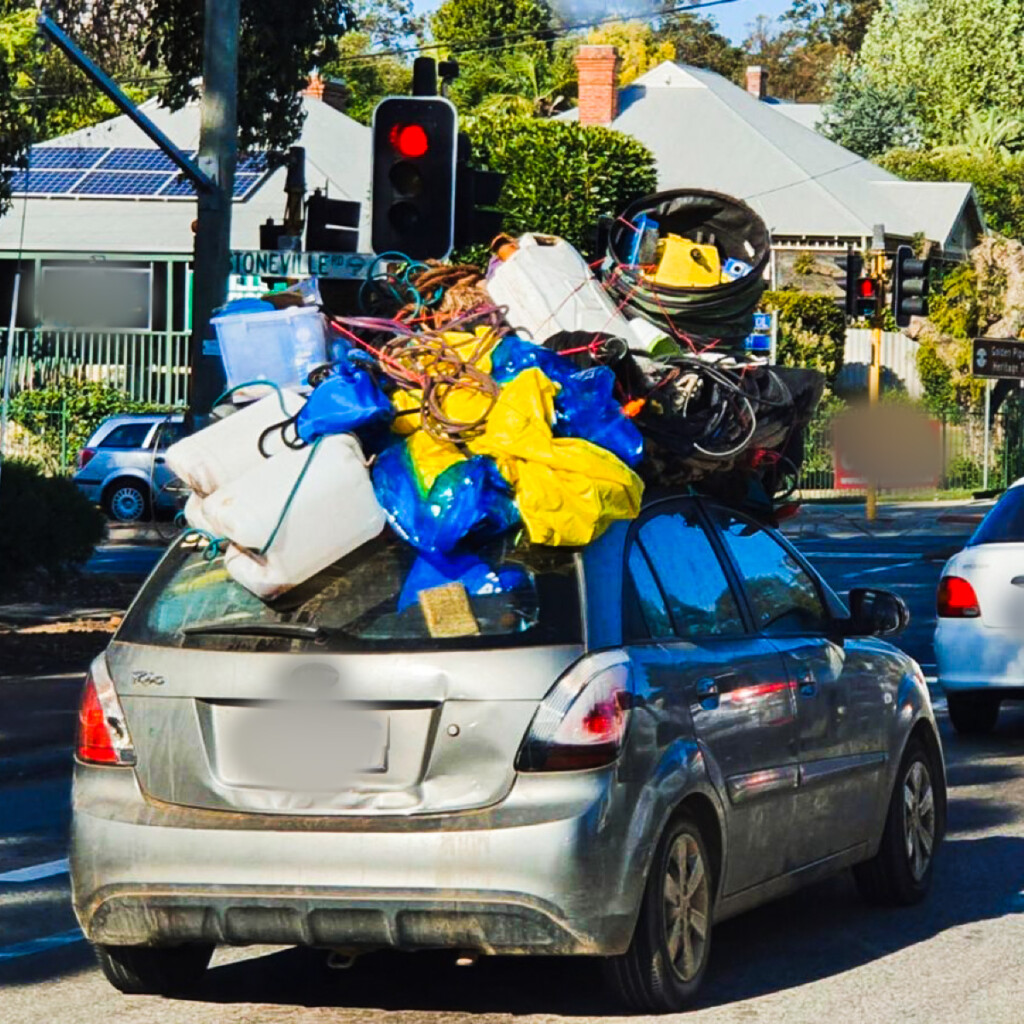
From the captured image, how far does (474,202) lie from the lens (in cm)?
1417

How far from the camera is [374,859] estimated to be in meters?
5.93

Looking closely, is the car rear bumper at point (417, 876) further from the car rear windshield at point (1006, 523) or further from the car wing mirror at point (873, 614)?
the car rear windshield at point (1006, 523)

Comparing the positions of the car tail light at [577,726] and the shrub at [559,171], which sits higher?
the shrub at [559,171]

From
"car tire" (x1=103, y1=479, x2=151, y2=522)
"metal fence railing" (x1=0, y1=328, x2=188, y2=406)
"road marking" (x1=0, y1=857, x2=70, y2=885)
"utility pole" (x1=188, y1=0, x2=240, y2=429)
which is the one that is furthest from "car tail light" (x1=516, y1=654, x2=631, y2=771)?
"metal fence railing" (x1=0, y1=328, x2=188, y2=406)

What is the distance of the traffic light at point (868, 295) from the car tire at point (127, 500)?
11691 mm

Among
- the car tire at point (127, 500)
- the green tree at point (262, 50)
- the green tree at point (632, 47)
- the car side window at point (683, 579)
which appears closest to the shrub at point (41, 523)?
the green tree at point (262, 50)

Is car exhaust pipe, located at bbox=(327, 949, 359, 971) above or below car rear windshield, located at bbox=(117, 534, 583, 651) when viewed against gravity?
below

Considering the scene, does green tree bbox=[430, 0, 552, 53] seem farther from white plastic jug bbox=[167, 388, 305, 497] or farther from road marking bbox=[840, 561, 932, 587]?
white plastic jug bbox=[167, 388, 305, 497]

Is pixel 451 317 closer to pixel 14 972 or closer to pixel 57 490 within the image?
pixel 14 972

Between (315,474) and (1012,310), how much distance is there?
168 ft

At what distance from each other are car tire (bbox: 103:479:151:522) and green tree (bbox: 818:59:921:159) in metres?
50.5

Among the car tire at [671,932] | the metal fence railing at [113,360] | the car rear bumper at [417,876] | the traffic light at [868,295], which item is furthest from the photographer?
the metal fence railing at [113,360]

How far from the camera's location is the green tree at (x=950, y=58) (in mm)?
79375

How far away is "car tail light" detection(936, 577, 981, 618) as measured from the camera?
12.6 metres
